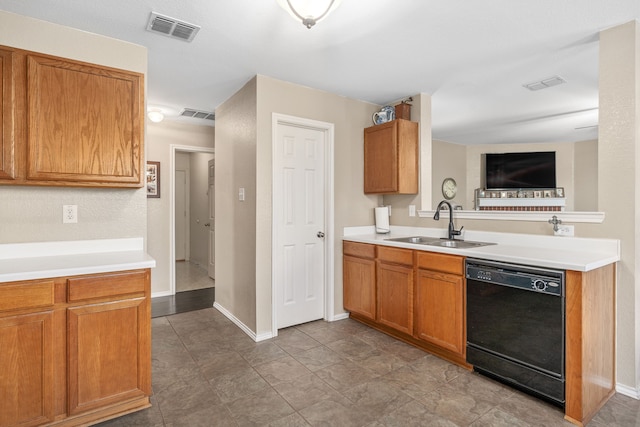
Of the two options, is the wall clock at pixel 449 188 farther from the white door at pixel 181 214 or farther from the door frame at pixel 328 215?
the white door at pixel 181 214

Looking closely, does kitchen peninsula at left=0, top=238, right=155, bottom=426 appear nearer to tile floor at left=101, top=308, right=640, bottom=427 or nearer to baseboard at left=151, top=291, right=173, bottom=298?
tile floor at left=101, top=308, right=640, bottom=427

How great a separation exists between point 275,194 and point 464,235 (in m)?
1.84

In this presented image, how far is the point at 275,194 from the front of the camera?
3.26 metres

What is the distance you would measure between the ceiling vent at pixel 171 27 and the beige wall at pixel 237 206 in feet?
2.77

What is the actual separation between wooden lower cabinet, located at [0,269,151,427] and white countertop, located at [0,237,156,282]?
0.05m

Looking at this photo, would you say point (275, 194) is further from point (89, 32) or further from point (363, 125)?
point (89, 32)

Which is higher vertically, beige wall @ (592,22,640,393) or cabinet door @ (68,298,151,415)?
beige wall @ (592,22,640,393)

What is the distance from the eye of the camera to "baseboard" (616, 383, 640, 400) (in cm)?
221

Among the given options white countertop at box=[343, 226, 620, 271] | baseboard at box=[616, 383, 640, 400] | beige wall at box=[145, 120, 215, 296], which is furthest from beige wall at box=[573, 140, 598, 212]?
beige wall at box=[145, 120, 215, 296]

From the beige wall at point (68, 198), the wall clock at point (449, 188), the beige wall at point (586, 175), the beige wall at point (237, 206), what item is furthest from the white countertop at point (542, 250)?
the beige wall at point (586, 175)

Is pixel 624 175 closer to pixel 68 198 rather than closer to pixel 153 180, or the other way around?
pixel 68 198

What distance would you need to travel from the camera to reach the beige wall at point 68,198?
2141mm

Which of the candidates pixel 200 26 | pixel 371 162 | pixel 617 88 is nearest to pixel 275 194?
pixel 371 162


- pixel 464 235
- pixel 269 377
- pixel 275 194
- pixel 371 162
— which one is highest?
pixel 371 162
